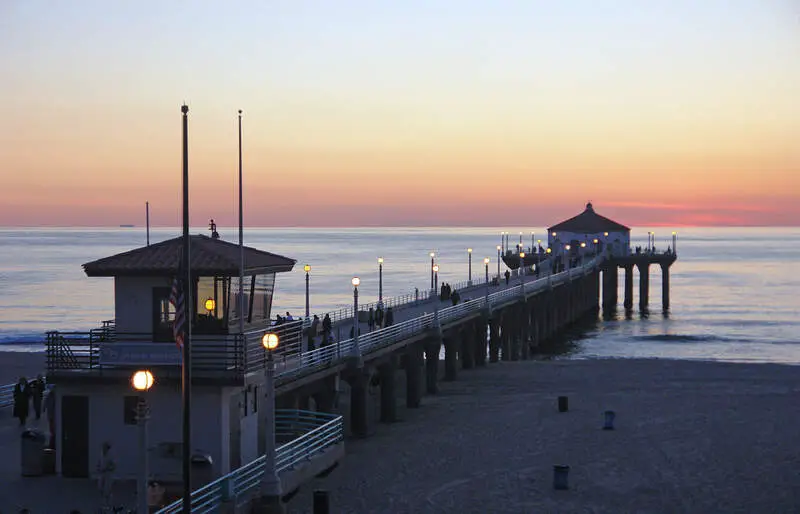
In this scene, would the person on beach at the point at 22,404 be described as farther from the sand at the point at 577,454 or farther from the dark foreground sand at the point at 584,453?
the dark foreground sand at the point at 584,453

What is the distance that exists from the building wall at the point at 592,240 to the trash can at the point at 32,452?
304 feet

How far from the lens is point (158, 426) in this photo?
18.5m

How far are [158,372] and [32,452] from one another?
113 inches

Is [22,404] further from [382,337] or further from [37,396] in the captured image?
[382,337]

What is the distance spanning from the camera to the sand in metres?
21.0

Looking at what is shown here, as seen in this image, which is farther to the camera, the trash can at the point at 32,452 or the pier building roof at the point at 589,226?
the pier building roof at the point at 589,226

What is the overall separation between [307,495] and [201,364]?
158 inches

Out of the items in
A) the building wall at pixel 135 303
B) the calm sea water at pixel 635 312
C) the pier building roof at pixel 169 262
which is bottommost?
the calm sea water at pixel 635 312

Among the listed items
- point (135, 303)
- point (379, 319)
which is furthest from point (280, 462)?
point (379, 319)

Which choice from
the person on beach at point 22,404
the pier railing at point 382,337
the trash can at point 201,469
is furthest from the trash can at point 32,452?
the person on beach at point 22,404

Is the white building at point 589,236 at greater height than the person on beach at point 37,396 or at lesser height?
greater

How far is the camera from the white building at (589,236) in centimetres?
10831

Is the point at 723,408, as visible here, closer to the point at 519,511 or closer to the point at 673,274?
the point at 519,511

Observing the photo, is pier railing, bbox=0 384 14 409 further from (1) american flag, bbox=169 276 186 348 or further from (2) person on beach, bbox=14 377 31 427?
(1) american flag, bbox=169 276 186 348
